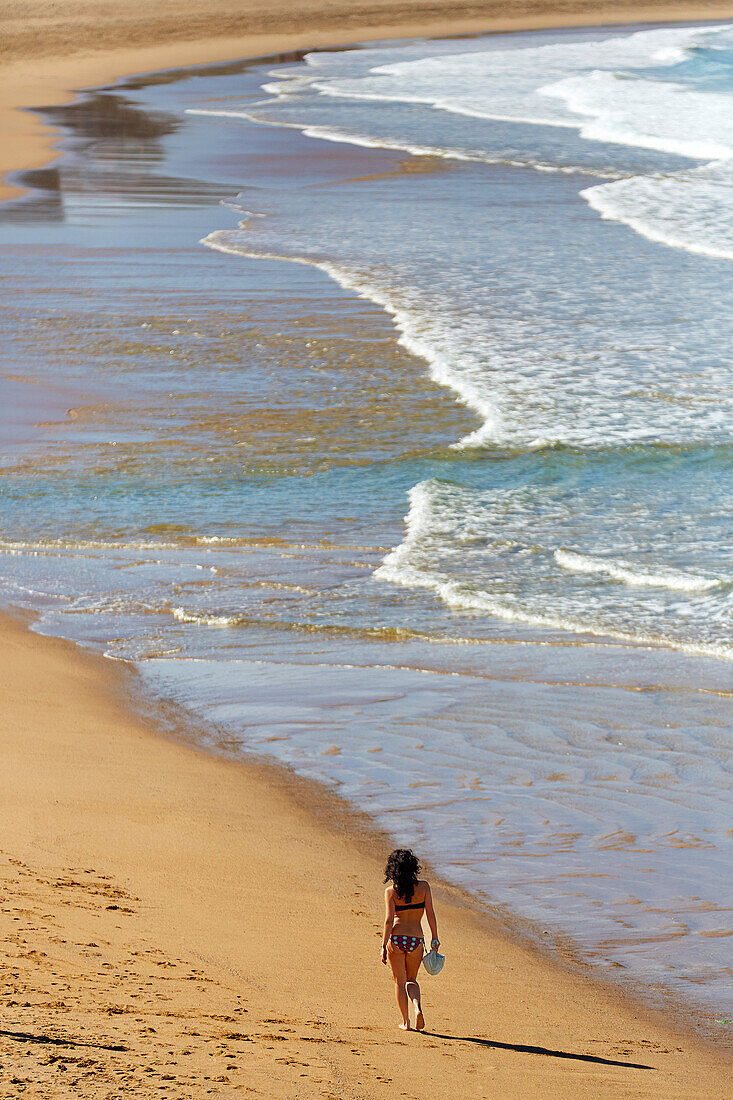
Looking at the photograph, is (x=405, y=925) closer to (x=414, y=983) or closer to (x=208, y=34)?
(x=414, y=983)

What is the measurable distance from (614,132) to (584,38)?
97.3 ft

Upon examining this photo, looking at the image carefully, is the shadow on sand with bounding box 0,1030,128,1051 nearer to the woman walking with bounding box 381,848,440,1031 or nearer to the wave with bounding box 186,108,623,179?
the woman walking with bounding box 381,848,440,1031

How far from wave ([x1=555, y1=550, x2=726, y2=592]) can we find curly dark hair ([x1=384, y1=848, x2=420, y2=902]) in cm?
438

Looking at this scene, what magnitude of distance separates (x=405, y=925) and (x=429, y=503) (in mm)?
5657

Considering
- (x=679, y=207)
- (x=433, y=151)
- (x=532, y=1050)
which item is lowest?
(x=532, y=1050)

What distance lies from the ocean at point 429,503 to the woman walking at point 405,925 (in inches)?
34.8

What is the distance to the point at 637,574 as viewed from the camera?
8.06 m

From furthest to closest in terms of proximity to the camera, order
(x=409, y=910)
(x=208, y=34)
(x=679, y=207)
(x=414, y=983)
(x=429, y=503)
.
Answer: (x=208, y=34) < (x=679, y=207) < (x=429, y=503) < (x=409, y=910) < (x=414, y=983)

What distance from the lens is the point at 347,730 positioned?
612 centimetres

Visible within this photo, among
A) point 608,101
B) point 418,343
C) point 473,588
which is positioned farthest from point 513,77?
point 473,588

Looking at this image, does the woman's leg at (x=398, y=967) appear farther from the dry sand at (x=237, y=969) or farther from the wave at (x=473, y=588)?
the wave at (x=473, y=588)

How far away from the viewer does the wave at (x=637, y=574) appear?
25.9ft

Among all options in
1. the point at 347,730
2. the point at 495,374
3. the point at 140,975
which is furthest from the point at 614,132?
the point at 140,975

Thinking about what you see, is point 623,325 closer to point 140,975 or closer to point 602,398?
point 602,398
